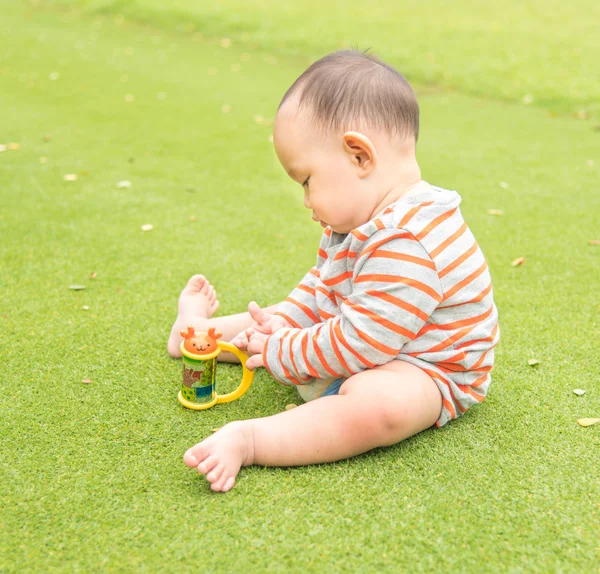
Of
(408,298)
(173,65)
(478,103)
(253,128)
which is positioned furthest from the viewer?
(173,65)

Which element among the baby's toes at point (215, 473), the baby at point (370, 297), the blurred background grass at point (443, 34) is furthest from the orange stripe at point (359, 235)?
the blurred background grass at point (443, 34)

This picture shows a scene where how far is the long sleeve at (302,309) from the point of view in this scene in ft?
7.27

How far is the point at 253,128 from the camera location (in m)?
5.41

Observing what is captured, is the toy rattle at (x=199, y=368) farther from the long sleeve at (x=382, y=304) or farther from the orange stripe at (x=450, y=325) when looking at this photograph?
the orange stripe at (x=450, y=325)

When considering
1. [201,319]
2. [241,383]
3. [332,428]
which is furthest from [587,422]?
[201,319]

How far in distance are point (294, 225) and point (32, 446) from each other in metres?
2.04

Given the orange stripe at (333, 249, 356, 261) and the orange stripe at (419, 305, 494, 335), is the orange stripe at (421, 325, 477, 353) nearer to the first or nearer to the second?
the orange stripe at (419, 305, 494, 335)

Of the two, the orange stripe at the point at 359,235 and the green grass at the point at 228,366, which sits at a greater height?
the orange stripe at the point at 359,235

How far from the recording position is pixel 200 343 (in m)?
2.01

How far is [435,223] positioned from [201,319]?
957mm

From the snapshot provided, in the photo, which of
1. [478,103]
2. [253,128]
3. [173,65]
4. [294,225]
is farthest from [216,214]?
[173,65]

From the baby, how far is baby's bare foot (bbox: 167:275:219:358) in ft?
1.44

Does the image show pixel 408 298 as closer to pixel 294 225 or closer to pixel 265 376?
pixel 265 376

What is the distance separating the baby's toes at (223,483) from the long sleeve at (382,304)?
405mm
